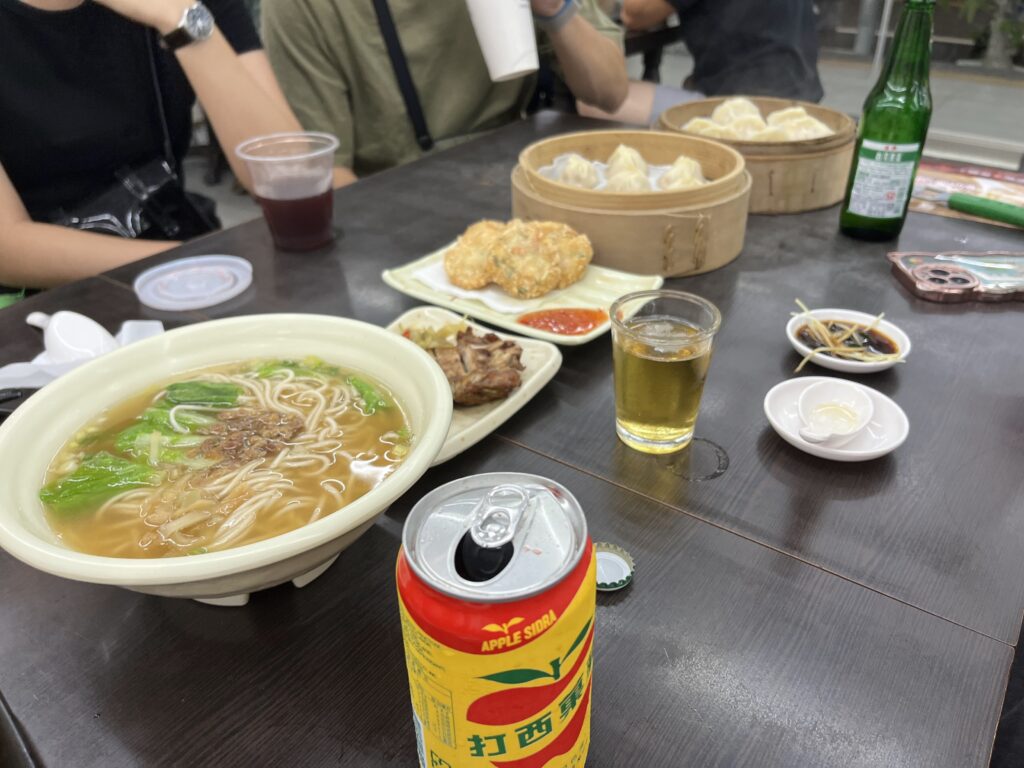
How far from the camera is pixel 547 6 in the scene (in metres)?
2.69

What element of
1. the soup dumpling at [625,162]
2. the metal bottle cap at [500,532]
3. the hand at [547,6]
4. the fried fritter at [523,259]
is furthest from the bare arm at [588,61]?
the metal bottle cap at [500,532]

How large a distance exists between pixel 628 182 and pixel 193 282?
1.15 metres

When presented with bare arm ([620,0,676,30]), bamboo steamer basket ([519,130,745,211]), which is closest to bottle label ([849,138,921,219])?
bamboo steamer basket ([519,130,745,211])

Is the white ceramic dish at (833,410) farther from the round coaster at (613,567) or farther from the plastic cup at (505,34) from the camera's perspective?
the plastic cup at (505,34)

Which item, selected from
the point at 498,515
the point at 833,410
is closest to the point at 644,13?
the point at 833,410

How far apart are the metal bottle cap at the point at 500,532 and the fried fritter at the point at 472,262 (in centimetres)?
105

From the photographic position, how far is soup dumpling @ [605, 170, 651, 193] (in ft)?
6.07

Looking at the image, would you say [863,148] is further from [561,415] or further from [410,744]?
[410,744]

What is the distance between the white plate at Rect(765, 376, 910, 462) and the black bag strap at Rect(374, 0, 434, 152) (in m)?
2.23

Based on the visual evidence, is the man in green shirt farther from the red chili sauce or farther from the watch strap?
the red chili sauce

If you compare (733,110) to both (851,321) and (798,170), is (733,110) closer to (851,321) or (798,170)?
(798,170)

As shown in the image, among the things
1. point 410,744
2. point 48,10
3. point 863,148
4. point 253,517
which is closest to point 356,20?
point 48,10

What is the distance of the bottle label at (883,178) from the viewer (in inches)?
66.5

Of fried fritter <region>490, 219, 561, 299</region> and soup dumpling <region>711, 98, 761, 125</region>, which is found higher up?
soup dumpling <region>711, 98, 761, 125</region>
